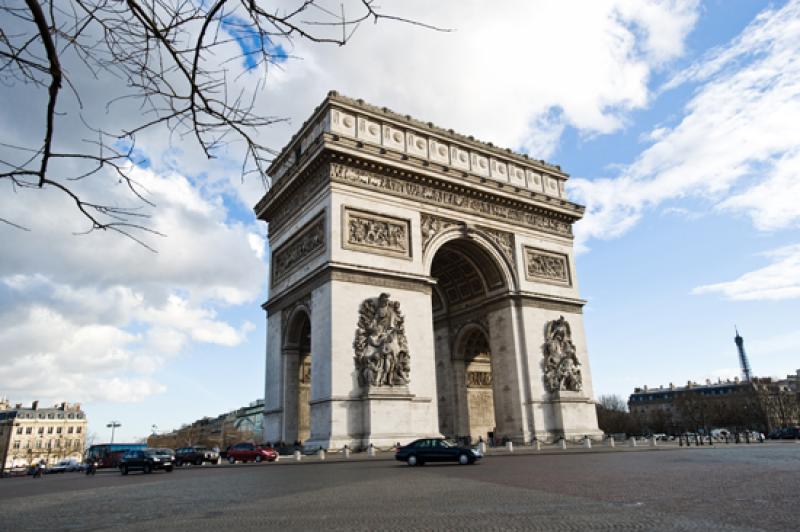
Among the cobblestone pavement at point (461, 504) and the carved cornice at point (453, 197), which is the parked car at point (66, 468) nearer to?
the carved cornice at point (453, 197)

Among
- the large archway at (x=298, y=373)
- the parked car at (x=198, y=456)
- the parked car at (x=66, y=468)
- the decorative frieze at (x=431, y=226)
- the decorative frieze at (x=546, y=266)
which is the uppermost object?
the decorative frieze at (x=431, y=226)

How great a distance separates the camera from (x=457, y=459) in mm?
16141

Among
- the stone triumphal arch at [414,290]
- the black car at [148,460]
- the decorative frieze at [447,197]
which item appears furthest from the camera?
the decorative frieze at [447,197]

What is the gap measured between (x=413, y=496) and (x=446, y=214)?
19.3 m

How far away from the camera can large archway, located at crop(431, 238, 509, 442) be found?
2830 cm

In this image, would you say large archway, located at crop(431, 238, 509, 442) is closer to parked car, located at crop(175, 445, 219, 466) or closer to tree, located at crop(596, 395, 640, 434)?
parked car, located at crop(175, 445, 219, 466)

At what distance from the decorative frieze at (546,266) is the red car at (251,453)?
14813mm

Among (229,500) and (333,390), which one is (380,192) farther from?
(229,500)

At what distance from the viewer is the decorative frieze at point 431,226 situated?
25.5 meters

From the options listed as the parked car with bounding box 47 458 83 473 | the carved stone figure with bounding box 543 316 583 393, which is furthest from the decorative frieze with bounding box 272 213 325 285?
the parked car with bounding box 47 458 83 473

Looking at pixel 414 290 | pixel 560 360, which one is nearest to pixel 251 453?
pixel 414 290

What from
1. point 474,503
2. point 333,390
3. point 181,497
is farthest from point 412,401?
point 474,503

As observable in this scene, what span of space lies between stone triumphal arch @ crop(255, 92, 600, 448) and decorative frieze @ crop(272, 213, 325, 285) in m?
0.11

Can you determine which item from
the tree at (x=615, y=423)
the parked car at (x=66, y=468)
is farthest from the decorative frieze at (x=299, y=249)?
the tree at (x=615, y=423)
